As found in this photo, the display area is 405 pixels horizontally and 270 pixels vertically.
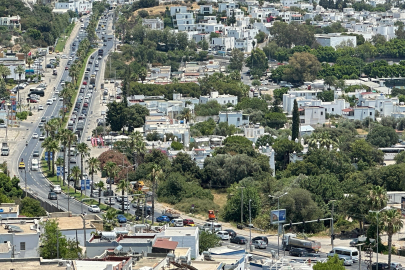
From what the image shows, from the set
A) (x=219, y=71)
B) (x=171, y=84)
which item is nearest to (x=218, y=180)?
(x=171, y=84)

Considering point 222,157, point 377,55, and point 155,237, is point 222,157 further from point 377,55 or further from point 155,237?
point 377,55

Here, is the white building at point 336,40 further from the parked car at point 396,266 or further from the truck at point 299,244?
the parked car at point 396,266

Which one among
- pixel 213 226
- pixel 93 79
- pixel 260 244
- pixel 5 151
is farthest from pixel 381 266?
pixel 93 79

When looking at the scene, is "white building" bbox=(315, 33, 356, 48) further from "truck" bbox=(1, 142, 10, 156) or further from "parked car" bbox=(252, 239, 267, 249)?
"parked car" bbox=(252, 239, 267, 249)

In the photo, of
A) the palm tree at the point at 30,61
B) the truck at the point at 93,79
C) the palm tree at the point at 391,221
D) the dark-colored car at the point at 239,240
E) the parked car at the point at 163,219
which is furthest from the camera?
the palm tree at the point at 30,61

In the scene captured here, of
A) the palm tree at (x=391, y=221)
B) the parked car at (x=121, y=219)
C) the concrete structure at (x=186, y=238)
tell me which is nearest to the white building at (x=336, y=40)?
the parked car at (x=121, y=219)

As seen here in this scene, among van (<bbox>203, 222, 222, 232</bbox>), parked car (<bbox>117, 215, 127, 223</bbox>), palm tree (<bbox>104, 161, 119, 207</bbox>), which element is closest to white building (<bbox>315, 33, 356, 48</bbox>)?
palm tree (<bbox>104, 161, 119, 207</bbox>)

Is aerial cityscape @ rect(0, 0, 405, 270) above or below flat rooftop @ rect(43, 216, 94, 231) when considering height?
below
